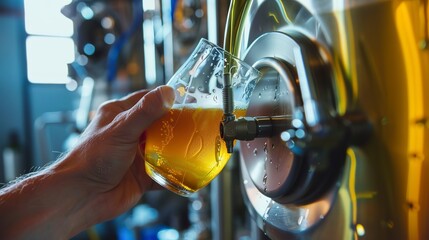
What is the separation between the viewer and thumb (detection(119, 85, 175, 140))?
477 millimetres

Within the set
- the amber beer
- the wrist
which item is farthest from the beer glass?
the wrist

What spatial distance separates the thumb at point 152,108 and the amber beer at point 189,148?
1 centimetres

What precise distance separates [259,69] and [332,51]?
0.12 m

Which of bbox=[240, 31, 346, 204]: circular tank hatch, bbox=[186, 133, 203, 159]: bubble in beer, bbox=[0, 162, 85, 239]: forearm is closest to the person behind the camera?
bbox=[240, 31, 346, 204]: circular tank hatch

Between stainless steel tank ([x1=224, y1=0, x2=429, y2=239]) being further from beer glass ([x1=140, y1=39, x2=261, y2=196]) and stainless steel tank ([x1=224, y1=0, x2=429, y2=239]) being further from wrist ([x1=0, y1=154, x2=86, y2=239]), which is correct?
wrist ([x1=0, y1=154, x2=86, y2=239])

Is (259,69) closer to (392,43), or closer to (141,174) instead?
(392,43)

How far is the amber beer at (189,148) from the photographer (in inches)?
17.5

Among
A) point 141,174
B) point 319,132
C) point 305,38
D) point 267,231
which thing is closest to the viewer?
point 319,132

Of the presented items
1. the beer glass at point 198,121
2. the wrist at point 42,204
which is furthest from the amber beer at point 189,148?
the wrist at point 42,204

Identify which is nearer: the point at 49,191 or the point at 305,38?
the point at 305,38

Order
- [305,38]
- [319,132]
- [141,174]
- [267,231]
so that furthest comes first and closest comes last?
[141,174] → [267,231] → [305,38] → [319,132]

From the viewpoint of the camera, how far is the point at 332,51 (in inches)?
14.7


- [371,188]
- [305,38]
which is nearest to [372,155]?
[371,188]

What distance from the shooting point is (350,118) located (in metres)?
0.35
